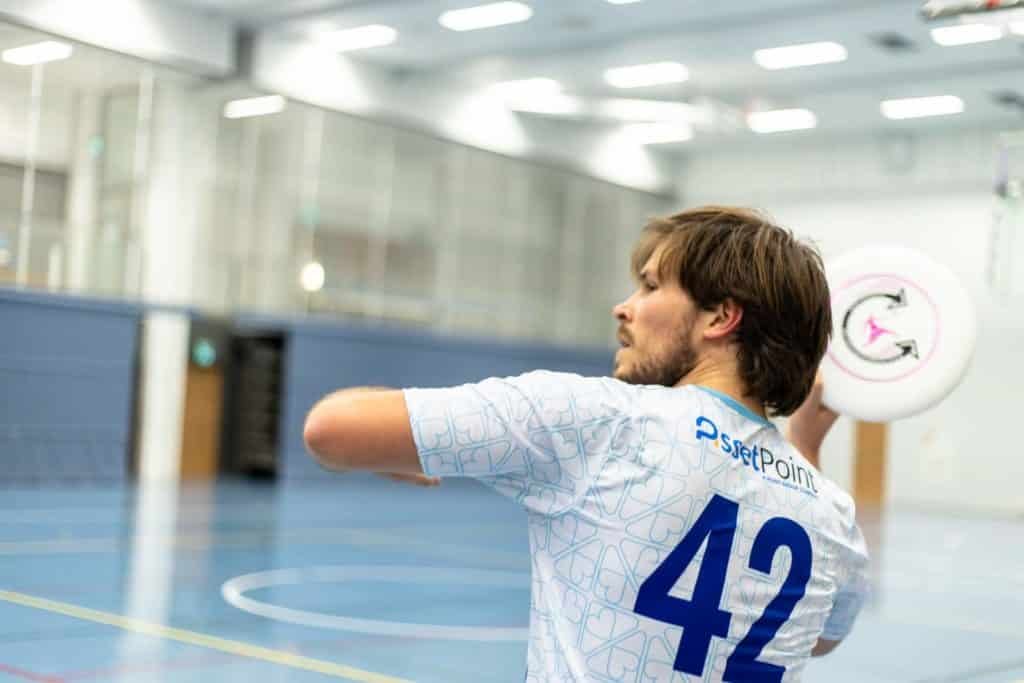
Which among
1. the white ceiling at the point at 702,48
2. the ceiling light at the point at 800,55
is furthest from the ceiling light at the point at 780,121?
the ceiling light at the point at 800,55

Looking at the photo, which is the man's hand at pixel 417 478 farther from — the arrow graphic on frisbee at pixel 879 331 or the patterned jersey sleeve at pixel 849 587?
the arrow graphic on frisbee at pixel 879 331

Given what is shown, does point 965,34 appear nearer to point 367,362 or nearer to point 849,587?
point 367,362

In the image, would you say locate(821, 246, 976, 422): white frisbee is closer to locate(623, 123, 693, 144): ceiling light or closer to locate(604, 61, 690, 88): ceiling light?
locate(604, 61, 690, 88): ceiling light

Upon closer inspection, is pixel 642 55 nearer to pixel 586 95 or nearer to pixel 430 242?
pixel 586 95

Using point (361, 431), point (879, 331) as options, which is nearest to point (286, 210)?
point (879, 331)

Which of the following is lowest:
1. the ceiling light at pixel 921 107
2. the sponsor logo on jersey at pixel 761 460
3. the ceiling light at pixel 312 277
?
the sponsor logo on jersey at pixel 761 460

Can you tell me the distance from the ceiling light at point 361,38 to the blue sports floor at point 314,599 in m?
9.81

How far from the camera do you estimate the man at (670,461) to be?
6.70 ft

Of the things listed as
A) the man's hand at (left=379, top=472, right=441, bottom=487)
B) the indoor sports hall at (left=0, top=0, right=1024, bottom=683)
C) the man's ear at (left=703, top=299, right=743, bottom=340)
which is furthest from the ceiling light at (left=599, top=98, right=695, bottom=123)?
the man's ear at (left=703, top=299, right=743, bottom=340)

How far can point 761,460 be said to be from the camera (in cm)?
220

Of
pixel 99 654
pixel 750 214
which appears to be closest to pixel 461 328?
pixel 99 654

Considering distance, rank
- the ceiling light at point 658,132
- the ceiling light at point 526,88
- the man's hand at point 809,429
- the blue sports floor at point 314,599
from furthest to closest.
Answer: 1. the ceiling light at point 658,132
2. the ceiling light at point 526,88
3. the blue sports floor at point 314,599
4. the man's hand at point 809,429

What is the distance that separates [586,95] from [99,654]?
22.7 meters

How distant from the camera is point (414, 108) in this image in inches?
1094
